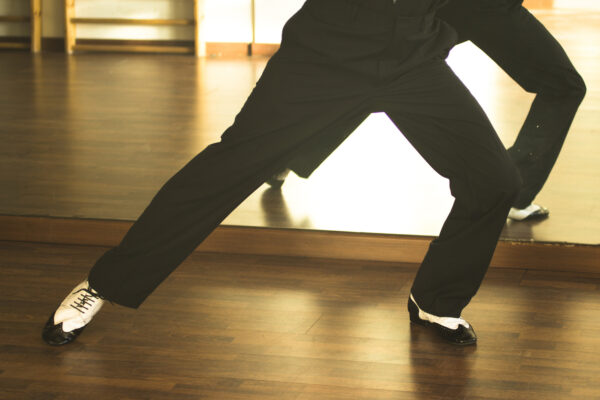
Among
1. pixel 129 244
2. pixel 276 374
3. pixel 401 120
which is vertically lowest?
pixel 276 374

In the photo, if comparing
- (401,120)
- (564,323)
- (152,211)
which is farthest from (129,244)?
(564,323)

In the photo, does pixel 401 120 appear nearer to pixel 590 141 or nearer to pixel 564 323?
pixel 564 323

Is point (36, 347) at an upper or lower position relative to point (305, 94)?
lower

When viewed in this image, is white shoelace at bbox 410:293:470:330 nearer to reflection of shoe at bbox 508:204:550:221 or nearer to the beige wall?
reflection of shoe at bbox 508:204:550:221

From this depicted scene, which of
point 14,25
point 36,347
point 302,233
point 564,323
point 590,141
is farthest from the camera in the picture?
point 14,25

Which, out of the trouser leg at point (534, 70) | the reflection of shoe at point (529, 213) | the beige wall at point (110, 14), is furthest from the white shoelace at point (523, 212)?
the beige wall at point (110, 14)

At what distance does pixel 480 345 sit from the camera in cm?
220

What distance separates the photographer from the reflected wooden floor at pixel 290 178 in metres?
2.87

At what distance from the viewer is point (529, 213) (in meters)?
2.89

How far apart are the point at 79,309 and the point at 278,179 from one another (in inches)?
43.5

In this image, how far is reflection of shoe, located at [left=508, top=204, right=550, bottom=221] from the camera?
2877 millimetres

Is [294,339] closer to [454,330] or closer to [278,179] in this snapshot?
[454,330]

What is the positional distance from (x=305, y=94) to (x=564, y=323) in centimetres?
93

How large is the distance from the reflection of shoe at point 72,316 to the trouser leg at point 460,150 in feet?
2.75
